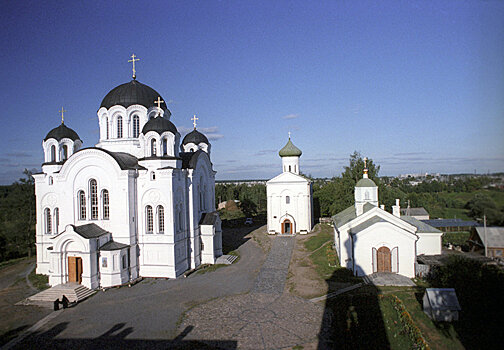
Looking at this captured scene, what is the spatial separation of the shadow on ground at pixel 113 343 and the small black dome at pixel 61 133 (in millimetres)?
12431

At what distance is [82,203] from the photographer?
19641 mm

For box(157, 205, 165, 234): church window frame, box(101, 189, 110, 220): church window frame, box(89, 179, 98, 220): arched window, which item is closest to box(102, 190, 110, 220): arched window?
box(101, 189, 110, 220): church window frame

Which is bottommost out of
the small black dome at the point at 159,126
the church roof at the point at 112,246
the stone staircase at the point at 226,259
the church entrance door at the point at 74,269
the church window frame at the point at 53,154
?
the stone staircase at the point at 226,259

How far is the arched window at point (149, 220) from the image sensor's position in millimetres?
19719

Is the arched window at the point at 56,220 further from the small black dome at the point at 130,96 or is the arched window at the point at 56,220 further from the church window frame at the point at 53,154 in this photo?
the small black dome at the point at 130,96

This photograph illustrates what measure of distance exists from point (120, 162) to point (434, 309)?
1658 centimetres

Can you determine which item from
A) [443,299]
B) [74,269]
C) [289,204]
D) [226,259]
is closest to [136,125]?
[74,269]

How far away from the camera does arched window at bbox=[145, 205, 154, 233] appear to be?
64.7 ft

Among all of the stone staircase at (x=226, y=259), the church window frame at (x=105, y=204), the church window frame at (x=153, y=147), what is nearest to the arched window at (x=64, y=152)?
the church window frame at (x=105, y=204)

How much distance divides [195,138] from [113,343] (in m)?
17.6

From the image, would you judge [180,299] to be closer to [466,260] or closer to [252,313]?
[252,313]

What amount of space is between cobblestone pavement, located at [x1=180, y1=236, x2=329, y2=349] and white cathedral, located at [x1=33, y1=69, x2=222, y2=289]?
17.7 feet

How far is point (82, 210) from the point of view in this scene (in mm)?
19609

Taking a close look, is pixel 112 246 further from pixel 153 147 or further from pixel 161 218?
pixel 153 147
